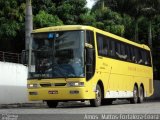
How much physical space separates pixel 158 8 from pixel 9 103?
2087 cm

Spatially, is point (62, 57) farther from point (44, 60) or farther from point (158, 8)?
point (158, 8)

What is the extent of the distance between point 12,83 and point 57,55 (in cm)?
673

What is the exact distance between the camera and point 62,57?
73.1 feet

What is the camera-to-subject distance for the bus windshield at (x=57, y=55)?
22.1 meters

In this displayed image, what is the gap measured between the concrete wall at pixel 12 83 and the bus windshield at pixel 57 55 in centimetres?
479

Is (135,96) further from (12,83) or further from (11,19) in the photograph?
(11,19)

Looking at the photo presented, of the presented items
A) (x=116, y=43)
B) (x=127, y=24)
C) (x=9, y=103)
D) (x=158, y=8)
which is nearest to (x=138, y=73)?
(x=116, y=43)

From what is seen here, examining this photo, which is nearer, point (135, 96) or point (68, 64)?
point (68, 64)

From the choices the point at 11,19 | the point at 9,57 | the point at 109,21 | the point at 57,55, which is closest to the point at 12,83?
the point at 9,57

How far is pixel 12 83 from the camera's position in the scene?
93.0ft

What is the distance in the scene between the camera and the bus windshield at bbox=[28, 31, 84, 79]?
2206 centimetres

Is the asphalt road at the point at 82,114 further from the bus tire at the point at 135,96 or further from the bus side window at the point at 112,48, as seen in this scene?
the bus tire at the point at 135,96

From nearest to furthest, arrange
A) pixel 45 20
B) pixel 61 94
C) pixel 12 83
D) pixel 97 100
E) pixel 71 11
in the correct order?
pixel 61 94 → pixel 97 100 → pixel 12 83 → pixel 45 20 → pixel 71 11

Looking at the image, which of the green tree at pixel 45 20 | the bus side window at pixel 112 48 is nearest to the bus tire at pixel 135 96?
the bus side window at pixel 112 48
